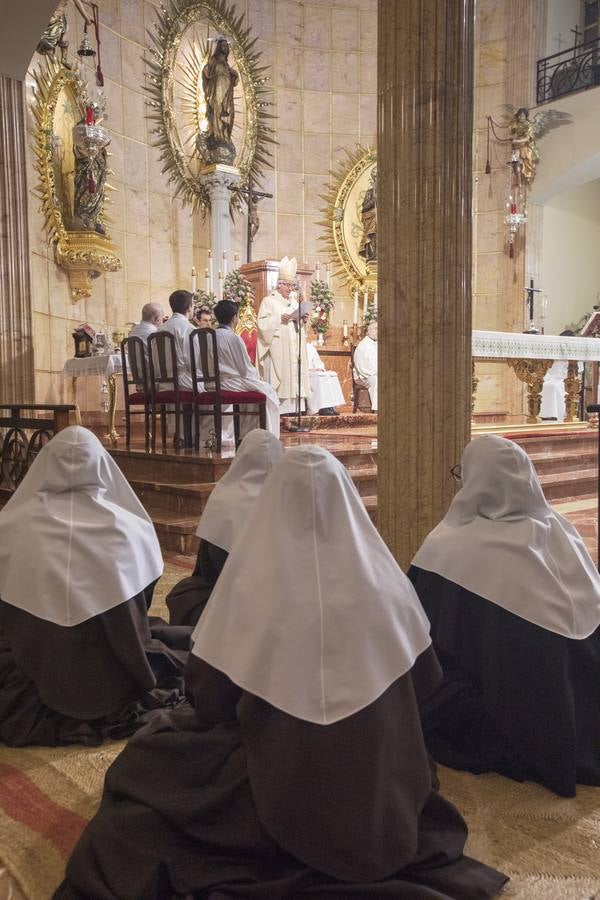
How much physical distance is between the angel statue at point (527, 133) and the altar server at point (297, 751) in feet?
44.9

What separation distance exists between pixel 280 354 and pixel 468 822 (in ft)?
29.3

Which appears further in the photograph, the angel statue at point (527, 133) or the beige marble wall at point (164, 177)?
the angel statue at point (527, 133)

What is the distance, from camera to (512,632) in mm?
2695

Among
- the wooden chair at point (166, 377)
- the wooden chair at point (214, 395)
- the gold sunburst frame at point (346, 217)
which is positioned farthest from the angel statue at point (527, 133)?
the wooden chair at point (166, 377)

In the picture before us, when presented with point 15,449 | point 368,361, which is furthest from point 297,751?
point 368,361

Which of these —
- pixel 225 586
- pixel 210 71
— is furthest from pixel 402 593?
pixel 210 71

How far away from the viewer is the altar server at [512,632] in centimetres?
264

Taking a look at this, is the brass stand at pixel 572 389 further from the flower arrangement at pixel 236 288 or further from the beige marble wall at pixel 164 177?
the beige marble wall at pixel 164 177

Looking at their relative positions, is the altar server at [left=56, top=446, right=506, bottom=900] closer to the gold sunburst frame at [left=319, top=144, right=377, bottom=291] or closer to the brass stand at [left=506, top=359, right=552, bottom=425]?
the brass stand at [left=506, top=359, right=552, bottom=425]

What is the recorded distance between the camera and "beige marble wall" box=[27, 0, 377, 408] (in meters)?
10.6

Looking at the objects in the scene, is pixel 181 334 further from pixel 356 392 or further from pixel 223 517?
pixel 356 392

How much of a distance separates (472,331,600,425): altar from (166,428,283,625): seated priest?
5.24m

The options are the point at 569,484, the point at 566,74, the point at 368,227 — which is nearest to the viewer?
the point at 569,484

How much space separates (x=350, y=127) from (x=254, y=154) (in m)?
2.13
